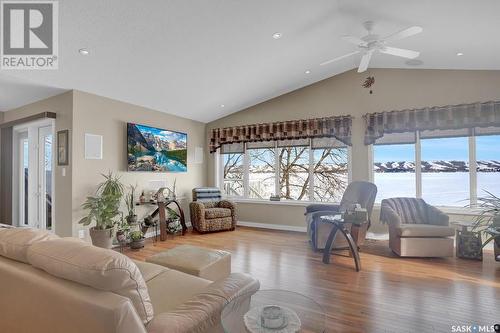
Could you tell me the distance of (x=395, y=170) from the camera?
4.71 metres

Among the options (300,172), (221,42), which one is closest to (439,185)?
(300,172)

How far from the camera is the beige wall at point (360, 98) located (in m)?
4.19

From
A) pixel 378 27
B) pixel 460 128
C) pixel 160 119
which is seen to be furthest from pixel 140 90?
pixel 460 128

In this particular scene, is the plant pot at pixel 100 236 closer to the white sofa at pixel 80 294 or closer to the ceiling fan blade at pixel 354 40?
the white sofa at pixel 80 294

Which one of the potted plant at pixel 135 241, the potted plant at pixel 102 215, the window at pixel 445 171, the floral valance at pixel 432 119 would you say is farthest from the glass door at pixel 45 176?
the window at pixel 445 171

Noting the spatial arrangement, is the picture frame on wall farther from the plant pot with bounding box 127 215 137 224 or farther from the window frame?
the window frame

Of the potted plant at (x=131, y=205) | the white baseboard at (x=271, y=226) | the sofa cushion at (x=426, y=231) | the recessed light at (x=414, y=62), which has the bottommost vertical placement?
the white baseboard at (x=271, y=226)

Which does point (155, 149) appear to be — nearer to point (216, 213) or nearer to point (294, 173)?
point (216, 213)

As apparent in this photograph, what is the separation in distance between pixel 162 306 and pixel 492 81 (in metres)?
5.46

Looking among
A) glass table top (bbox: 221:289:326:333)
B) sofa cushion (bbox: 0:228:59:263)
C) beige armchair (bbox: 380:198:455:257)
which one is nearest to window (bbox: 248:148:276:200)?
beige armchair (bbox: 380:198:455:257)

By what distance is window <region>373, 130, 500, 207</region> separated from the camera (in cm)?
411

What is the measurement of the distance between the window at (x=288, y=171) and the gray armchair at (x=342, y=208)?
827 mm

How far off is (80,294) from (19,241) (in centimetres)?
62

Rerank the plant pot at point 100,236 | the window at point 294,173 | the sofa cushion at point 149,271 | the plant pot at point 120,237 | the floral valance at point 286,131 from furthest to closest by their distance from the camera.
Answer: the window at point 294,173
the floral valance at point 286,131
the plant pot at point 120,237
the plant pot at point 100,236
the sofa cushion at point 149,271
